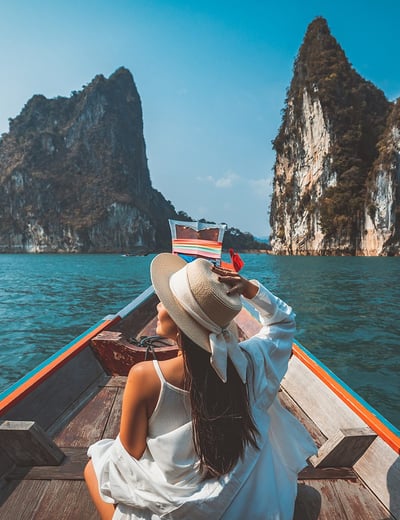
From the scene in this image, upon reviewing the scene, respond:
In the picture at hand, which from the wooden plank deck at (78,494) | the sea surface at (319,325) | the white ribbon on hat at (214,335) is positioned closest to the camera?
the white ribbon on hat at (214,335)

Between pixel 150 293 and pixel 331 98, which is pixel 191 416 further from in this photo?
pixel 331 98

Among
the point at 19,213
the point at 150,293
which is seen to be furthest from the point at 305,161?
the point at 19,213

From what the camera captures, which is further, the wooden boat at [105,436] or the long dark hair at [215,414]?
the wooden boat at [105,436]

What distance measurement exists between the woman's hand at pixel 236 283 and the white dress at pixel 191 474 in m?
0.04

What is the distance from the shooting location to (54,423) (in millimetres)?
2443

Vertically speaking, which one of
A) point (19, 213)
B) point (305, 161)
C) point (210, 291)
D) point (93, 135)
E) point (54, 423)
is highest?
point (93, 135)

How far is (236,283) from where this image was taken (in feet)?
3.64

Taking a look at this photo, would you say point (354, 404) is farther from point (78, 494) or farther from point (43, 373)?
point (43, 373)

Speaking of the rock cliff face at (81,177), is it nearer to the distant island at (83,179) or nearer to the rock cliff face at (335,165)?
the distant island at (83,179)

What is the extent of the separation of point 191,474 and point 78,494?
3.34ft

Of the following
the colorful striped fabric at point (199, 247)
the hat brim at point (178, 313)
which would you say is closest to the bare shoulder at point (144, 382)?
the hat brim at point (178, 313)

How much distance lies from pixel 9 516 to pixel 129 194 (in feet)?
324

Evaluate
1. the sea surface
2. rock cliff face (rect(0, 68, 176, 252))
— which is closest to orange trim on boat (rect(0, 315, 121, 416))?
the sea surface

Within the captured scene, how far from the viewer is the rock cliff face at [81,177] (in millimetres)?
83375
